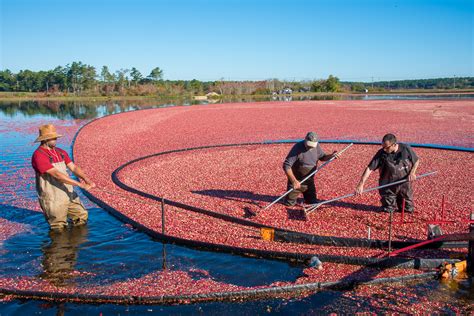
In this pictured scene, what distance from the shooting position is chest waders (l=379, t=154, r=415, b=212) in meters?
6.83

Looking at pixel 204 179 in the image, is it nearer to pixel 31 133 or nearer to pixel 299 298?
pixel 299 298

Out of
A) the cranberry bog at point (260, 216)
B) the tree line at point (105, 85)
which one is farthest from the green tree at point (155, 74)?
the cranberry bog at point (260, 216)

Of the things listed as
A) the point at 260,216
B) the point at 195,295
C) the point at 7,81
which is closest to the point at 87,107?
the point at 260,216

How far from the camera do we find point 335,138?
659 inches

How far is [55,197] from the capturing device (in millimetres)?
6883

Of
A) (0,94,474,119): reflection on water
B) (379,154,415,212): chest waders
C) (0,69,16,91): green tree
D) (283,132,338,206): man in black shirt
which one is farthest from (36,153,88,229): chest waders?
(0,69,16,91): green tree

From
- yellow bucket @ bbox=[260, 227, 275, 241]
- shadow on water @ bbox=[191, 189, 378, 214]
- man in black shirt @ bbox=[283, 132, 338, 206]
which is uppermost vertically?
man in black shirt @ bbox=[283, 132, 338, 206]

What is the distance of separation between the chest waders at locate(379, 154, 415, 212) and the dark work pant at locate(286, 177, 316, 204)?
1.15 m

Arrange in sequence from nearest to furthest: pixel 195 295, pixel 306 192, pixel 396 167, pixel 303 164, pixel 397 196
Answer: pixel 195 295, pixel 396 167, pixel 397 196, pixel 303 164, pixel 306 192

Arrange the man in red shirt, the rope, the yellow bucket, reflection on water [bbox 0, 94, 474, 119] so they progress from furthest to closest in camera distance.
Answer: reflection on water [bbox 0, 94, 474, 119], the man in red shirt, the yellow bucket, the rope

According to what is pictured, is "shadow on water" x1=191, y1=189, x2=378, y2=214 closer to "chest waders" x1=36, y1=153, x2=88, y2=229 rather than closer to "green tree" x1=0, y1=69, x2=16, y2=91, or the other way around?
"chest waders" x1=36, y1=153, x2=88, y2=229

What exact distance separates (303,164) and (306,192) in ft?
1.98

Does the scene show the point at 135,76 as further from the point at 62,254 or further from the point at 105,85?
the point at 62,254

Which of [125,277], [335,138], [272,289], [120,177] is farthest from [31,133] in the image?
[272,289]
